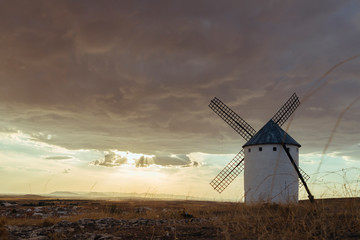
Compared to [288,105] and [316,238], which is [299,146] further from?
[316,238]

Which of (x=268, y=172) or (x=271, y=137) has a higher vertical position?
(x=271, y=137)

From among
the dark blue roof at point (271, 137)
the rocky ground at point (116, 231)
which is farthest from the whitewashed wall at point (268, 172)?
the rocky ground at point (116, 231)

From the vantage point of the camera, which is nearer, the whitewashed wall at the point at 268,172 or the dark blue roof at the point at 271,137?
the whitewashed wall at the point at 268,172

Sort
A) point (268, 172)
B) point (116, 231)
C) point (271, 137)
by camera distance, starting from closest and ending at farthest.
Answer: point (116, 231)
point (268, 172)
point (271, 137)

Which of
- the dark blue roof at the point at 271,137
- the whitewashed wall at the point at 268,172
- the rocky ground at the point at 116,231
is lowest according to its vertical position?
the rocky ground at the point at 116,231

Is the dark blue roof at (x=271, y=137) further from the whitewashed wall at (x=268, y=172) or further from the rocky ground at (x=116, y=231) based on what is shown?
the rocky ground at (x=116, y=231)

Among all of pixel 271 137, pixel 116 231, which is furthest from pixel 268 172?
pixel 116 231

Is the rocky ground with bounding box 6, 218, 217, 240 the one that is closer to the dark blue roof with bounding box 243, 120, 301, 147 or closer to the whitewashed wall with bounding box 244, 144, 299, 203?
the whitewashed wall with bounding box 244, 144, 299, 203

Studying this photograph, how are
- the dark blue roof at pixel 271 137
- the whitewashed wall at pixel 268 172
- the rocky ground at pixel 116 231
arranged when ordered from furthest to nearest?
the dark blue roof at pixel 271 137, the whitewashed wall at pixel 268 172, the rocky ground at pixel 116 231

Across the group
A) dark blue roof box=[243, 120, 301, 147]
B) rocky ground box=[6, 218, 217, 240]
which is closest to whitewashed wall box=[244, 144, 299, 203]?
dark blue roof box=[243, 120, 301, 147]

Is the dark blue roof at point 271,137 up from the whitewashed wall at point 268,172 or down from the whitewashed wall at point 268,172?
up

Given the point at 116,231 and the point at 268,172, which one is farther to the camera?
the point at 268,172

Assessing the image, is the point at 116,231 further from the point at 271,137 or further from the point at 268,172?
the point at 271,137

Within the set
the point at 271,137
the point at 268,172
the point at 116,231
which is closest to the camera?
the point at 116,231
